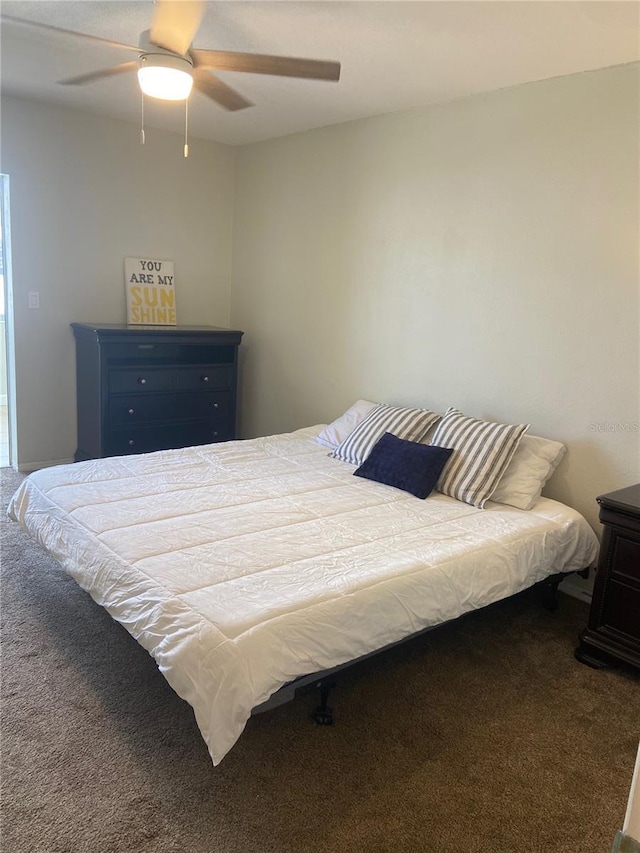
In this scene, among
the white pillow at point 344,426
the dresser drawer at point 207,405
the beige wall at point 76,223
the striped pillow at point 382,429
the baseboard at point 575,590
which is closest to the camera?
the baseboard at point 575,590

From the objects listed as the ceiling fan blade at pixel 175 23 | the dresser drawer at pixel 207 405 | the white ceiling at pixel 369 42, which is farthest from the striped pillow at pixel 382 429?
the ceiling fan blade at pixel 175 23

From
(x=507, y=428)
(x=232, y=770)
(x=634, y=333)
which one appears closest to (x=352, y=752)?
(x=232, y=770)

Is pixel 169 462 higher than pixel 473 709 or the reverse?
higher

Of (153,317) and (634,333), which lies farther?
(153,317)

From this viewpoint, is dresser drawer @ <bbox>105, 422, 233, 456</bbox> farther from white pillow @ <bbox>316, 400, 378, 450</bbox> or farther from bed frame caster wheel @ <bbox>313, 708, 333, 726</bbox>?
bed frame caster wheel @ <bbox>313, 708, 333, 726</bbox>

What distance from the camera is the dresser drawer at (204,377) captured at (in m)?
4.54

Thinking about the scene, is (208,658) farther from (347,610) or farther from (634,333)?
(634,333)

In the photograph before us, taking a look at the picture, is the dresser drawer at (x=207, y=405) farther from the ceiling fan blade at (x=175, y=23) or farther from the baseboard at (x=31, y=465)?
the ceiling fan blade at (x=175, y=23)

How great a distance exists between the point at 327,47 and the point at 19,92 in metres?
2.28

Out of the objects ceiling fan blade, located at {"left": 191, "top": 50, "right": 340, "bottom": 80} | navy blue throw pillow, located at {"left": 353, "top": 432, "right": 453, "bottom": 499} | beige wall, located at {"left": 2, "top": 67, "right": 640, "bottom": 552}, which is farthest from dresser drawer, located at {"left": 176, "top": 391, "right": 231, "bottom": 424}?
ceiling fan blade, located at {"left": 191, "top": 50, "right": 340, "bottom": 80}

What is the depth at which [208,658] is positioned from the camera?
172cm

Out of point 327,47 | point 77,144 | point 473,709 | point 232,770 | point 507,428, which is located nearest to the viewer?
point 232,770

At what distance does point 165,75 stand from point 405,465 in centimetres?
202

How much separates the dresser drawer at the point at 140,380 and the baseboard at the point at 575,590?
289 cm
